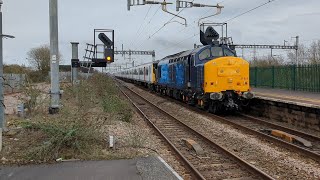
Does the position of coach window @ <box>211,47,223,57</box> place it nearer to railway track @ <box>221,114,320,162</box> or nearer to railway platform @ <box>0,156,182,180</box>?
railway track @ <box>221,114,320,162</box>

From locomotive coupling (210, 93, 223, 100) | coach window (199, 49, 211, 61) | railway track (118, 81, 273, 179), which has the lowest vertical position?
railway track (118, 81, 273, 179)

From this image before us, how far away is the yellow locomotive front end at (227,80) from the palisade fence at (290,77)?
6737 millimetres

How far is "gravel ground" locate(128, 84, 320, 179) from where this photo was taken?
8.21m

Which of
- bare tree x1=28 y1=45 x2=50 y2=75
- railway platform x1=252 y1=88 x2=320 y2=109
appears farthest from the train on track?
bare tree x1=28 y1=45 x2=50 y2=75

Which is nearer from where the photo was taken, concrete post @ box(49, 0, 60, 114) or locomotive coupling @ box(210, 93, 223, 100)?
concrete post @ box(49, 0, 60, 114)

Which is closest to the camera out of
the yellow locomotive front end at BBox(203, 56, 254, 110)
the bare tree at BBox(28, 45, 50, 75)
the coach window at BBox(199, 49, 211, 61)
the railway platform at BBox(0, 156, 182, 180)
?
the railway platform at BBox(0, 156, 182, 180)

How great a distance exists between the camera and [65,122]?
9.86 m

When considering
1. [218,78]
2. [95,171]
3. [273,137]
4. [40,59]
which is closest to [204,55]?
[218,78]

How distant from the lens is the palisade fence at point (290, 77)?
905 inches

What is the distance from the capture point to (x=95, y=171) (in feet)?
25.0

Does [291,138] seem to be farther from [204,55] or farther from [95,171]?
[204,55]

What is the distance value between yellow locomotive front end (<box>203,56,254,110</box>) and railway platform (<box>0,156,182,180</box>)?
31.6 feet

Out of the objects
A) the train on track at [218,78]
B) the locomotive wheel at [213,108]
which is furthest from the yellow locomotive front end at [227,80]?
the locomotive wheel at [213,108]

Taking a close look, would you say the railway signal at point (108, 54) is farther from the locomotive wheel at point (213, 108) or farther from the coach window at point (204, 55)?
the locomotive wheel at point (213, 108)
